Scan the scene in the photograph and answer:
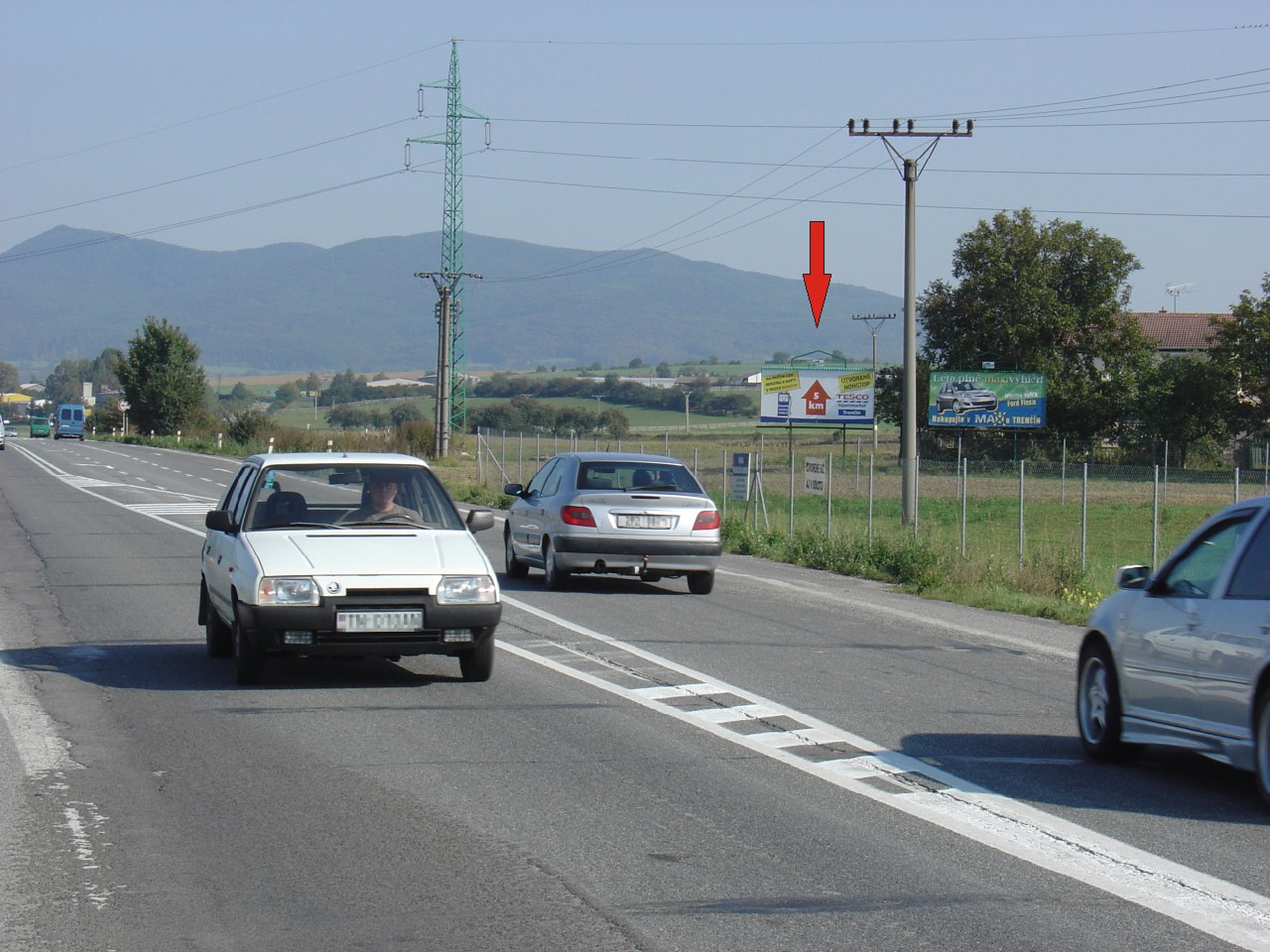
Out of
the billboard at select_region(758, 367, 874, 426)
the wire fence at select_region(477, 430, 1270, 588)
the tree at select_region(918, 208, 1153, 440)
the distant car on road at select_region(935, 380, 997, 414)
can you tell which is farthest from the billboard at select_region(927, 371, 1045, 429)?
the billboard at select_region(758, 367, 874, 426)

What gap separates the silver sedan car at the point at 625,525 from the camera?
55.7 feet

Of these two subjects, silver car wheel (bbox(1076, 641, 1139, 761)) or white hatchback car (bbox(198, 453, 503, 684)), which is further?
white hatchback car (bbox(198, 453, 503, 684))

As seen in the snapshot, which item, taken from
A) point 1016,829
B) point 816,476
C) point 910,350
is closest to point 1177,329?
point 910,350

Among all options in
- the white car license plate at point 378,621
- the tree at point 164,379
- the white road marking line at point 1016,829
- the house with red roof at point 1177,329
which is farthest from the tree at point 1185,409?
the tree at point 164,379

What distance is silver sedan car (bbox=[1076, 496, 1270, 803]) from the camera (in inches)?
278

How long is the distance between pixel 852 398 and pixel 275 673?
34212 millimetres

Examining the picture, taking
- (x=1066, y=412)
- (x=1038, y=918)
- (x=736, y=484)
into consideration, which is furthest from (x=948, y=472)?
(x=1038, y=918)

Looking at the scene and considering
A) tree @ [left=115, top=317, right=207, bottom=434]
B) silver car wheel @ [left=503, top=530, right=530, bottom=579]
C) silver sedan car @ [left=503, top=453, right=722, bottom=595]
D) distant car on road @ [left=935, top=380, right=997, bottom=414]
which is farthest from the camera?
tree @ [left=115, top=317, right=207, bottom=434]

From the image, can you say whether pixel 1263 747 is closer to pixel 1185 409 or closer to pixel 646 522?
pixel 646 522

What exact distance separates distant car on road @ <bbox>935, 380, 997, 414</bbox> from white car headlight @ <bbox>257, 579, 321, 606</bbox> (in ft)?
166

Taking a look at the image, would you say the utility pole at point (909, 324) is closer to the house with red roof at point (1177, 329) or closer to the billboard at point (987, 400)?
the billboard at point (987, 400)

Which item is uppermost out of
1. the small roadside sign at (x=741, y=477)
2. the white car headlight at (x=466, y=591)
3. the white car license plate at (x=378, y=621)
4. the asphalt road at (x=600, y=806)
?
the small roadside sign at (x=741, y=477)

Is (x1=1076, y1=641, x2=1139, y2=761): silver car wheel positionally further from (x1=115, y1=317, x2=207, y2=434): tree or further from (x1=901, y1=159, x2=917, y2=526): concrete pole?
(x1=115, y1=317, x2=207, y2=434): tree

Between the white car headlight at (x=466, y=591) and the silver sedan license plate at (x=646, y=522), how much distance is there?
22.2 ft
